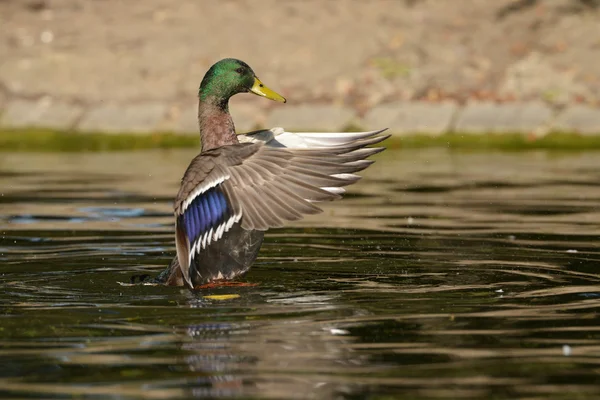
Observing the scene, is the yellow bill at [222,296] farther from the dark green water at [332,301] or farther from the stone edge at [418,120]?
→ the stone edge at [418,120]

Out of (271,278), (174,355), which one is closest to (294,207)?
(271,278)

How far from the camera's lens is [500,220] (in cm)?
945

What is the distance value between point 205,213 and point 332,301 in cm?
83

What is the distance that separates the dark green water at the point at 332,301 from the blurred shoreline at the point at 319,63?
2.63 metres

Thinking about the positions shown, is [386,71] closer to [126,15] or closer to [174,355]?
[126,15]

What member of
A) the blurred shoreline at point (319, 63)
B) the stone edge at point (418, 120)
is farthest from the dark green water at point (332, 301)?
the blurred shoreline at point (319, 63)

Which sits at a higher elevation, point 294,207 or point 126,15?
point 126,15

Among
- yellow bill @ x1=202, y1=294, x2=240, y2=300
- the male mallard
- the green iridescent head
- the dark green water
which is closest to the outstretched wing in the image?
the male mallard

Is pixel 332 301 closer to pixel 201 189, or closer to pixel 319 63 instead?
pixel 201 189

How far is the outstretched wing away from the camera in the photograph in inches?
256

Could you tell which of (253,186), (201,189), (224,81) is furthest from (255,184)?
(224,81)

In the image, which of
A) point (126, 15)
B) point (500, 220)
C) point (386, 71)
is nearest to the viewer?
point (500, 220)

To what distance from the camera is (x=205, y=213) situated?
6.60 m

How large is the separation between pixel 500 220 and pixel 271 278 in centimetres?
279
